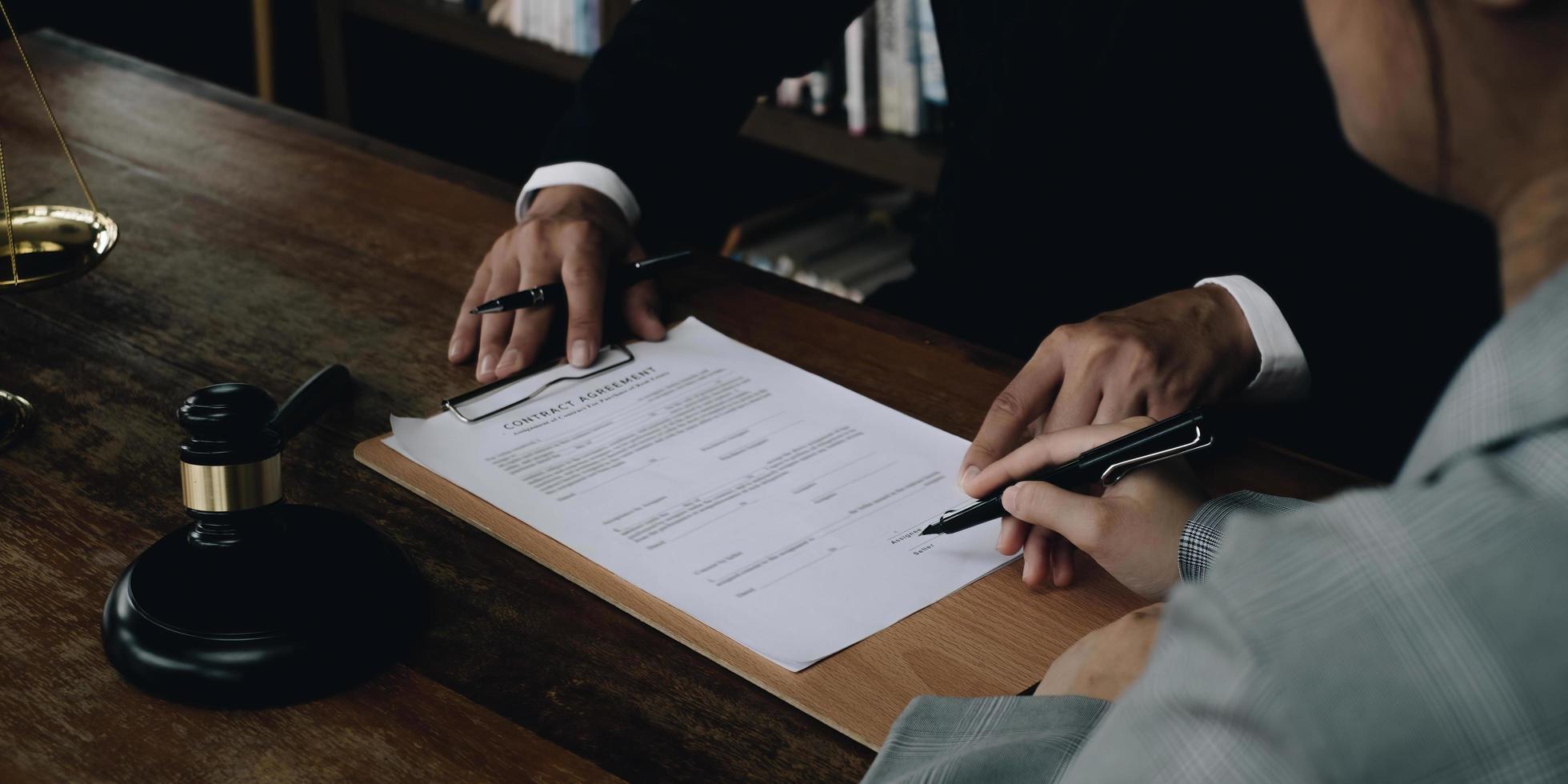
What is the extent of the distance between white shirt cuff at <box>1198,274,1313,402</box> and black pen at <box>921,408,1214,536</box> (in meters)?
0.34

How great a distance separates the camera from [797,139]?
2.54 meters

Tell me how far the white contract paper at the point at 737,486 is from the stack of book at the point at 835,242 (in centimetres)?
153

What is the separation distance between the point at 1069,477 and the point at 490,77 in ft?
9.13

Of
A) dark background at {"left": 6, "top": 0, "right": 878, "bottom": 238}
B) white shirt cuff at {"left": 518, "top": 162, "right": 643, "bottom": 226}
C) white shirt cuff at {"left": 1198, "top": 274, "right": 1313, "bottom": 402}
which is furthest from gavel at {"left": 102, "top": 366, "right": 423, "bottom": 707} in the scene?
dark background at {"left": 6, "top": 0, "right": 878, "bottom": 238}

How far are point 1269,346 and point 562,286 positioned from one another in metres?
0.65

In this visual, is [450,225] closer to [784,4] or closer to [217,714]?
[784,4]

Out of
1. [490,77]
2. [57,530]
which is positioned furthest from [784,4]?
[490,77]

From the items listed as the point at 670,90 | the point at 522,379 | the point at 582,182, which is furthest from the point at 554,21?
the point at 522,379

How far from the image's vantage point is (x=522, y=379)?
1100 mm

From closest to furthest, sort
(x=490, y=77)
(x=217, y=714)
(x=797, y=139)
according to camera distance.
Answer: (x=217, y=714)
(x=797, y=139)
(x=490, y=77)

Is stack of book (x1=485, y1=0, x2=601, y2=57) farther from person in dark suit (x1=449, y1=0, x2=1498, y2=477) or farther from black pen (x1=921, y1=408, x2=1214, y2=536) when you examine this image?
black pen (x1=921, y1=408, x2=1214, y2=536)

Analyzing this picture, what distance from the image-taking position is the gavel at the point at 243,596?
2.33ft

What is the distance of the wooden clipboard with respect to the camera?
75 centimetres

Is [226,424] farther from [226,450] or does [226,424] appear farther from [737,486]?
[737,486]
